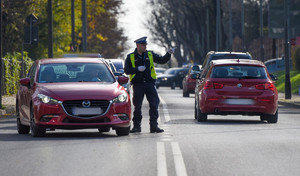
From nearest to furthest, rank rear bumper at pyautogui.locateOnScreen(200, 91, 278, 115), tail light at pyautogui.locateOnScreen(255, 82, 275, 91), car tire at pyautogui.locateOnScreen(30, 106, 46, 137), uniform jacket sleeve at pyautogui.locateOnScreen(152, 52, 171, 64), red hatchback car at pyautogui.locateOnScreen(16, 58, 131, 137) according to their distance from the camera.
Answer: red hatchback car at pyautogui.locateOnScreen(16, 58, 131, 137) → car tire at pyautogui.locateOnScreen(30, 106, 46, 137) → uniform jacket sleeve at pyautogui.locateOnScreen(152, 52, 171, 64) → rear bumper at pyautogui.locateOnScreen(200, 91, 278, 115) → tail light at pyautogui.locateOnScreen(255, 82, 275, 91)

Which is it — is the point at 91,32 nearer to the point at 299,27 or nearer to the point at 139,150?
the point at 299,27

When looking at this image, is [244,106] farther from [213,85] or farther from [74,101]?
[74,101]

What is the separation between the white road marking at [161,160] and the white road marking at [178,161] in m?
0.15

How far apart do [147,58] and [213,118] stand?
630cm

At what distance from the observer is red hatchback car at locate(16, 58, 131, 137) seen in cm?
1574

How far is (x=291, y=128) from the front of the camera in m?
19.0

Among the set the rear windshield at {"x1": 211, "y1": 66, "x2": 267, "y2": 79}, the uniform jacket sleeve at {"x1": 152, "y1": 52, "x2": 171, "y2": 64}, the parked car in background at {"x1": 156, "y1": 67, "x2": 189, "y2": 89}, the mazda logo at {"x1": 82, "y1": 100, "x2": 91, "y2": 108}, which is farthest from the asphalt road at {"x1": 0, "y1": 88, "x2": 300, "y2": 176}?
the parked car in background at {"x1": 156, "y1": 67, "x2": 189, "y2": 89}

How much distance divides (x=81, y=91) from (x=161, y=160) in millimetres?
4054

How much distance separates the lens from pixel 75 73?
17.3 m

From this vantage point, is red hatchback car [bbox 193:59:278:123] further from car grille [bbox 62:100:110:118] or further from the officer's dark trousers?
car grille [bbox 62:100:110:118]

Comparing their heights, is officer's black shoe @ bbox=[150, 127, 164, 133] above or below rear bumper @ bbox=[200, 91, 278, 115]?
below

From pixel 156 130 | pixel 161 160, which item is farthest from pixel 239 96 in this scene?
pixel 161 160

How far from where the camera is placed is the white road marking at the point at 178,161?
35.6 feet

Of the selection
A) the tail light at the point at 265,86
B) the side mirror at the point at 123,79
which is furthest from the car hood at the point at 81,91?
the tail light at the point at 265,86
